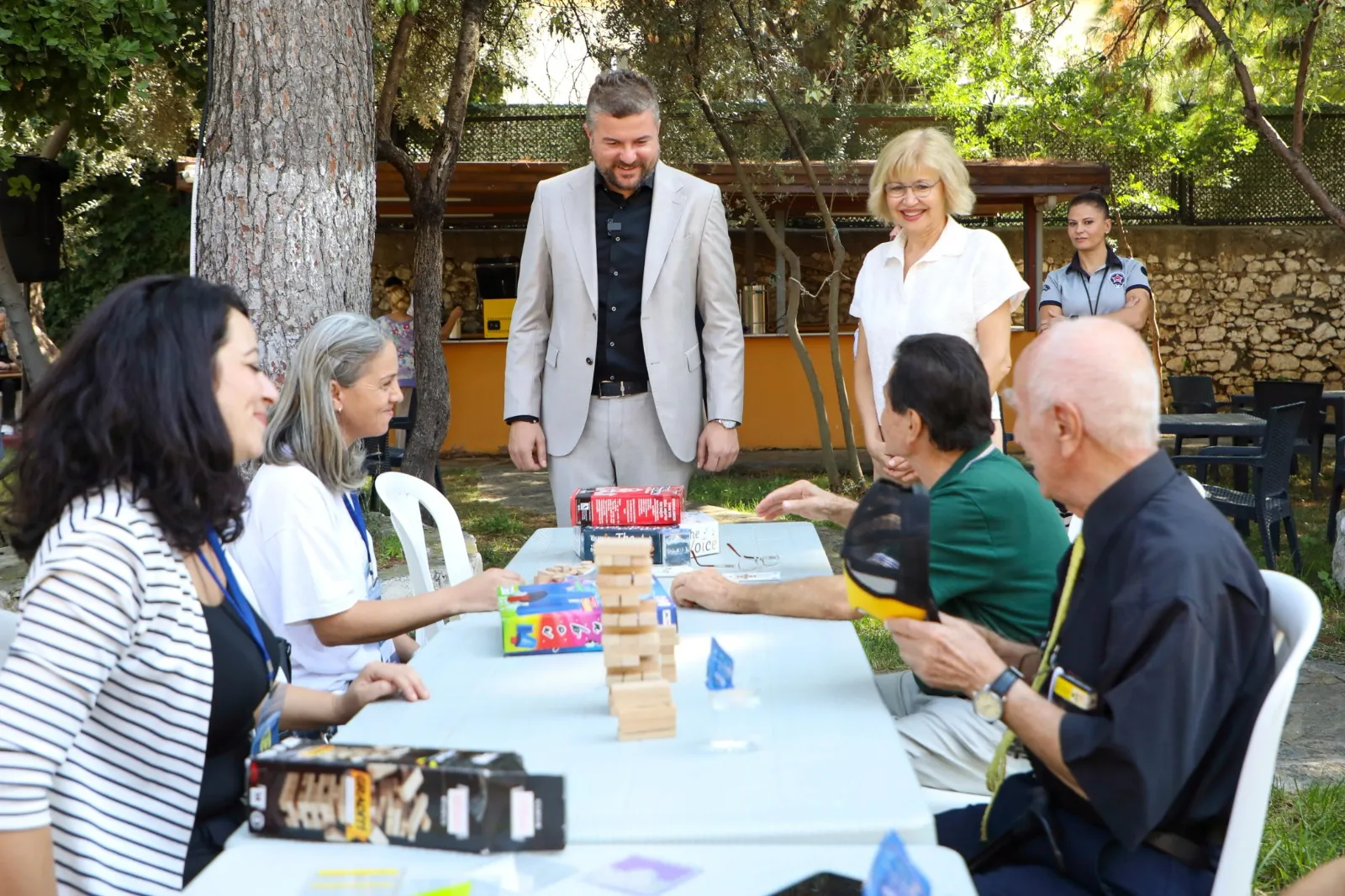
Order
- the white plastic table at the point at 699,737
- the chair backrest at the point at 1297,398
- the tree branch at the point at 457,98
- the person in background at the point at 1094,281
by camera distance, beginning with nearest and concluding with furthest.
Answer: the white plastic table at the point at 699,737, the person in background at the point at 1094,281, the tree branch at the point at 457,98, the chair backrest at the point at 1297,398

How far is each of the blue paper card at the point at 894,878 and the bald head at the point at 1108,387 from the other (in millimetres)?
844

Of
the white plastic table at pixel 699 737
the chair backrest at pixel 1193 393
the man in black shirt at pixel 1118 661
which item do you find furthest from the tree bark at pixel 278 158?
the chair backrest at pixel 1193 393

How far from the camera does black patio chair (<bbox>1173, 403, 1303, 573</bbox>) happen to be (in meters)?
6.35

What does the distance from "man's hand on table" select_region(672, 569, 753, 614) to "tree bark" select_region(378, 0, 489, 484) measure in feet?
18.5

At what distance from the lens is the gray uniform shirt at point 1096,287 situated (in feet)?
→ 20.6

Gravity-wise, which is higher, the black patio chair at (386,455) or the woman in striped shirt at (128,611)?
the woman in striped shirt at (128,611)

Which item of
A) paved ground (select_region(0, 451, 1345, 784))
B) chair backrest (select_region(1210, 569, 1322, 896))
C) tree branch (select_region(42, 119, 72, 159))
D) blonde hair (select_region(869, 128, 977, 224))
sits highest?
tree branch (select_region(42, 119, 72, 159))

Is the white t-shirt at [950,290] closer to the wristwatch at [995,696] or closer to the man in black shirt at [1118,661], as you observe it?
the man in black shirt at [1118,661]

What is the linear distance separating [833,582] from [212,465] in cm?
114

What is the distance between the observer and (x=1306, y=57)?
866 cm

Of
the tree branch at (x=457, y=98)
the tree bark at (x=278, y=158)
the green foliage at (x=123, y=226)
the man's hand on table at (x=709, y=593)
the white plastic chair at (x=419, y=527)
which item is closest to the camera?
the man's hand on table at (x=709, y=593)

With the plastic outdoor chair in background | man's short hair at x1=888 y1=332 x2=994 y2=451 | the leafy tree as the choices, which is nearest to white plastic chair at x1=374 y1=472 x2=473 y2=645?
man's short hair at x1=888 y1=332 x2=994 y2=451

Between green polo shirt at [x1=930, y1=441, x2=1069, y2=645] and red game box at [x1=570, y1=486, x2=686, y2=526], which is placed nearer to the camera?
green polo shirt at [x1=930, y1=441, x2=1069, y2=645]

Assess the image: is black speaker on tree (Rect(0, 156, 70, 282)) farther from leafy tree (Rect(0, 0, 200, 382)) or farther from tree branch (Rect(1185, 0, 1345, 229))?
tree branch (Rect(1185, 0, 1345, 229))
